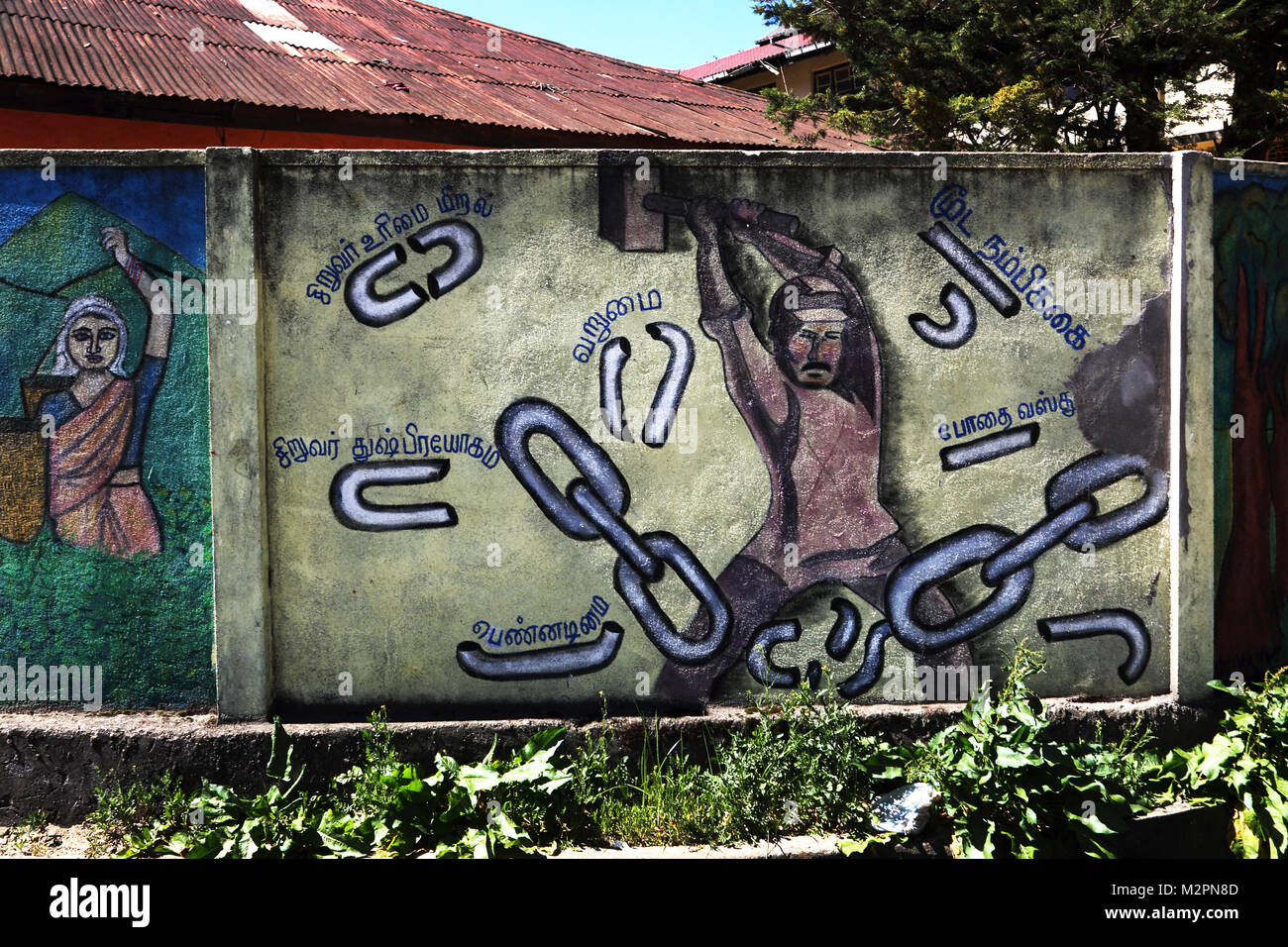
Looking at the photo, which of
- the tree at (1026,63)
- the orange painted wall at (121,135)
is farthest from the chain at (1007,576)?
the orange painted wall at (121,135)

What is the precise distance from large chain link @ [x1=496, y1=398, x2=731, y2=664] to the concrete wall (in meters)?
0.01

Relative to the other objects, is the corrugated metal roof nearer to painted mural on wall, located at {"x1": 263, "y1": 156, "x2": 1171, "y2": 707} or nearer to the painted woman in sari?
the painted woman in sari

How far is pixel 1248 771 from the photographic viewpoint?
374 cm

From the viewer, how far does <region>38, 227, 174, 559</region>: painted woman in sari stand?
3861mm

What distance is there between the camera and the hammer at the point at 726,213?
3963 mm

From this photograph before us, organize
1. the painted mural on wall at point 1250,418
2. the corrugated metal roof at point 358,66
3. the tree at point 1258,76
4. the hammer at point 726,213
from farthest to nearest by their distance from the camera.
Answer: the tree at point 1258,76 → the corrugated metal roof at point 358,66 → the painted mural on wall at point 1250,418 → the hammer at point 726,213

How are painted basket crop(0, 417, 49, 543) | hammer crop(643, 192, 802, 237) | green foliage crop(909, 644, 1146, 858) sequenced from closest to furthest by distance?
green foliage crop(909, 644, 1146, 858)
painted basket crop(0, 417, 49, 543)
hammer crop(643, 192, 802, 237)

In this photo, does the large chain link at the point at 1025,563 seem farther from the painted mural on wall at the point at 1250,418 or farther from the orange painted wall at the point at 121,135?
the orange painted wall at the point at 121,135

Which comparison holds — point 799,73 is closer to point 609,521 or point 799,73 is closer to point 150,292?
point 609,521

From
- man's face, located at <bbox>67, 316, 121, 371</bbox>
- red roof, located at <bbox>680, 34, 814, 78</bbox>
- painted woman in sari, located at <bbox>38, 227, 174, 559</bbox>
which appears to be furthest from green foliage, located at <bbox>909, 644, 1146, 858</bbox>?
red roof, located at <bbox>680, 34, 814, 78</bbox>

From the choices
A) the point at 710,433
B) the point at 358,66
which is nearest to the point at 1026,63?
the point at 358,66

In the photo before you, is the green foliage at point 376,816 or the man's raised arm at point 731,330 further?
the man's raised arm at point 731,330

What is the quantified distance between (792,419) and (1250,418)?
1989 mm
